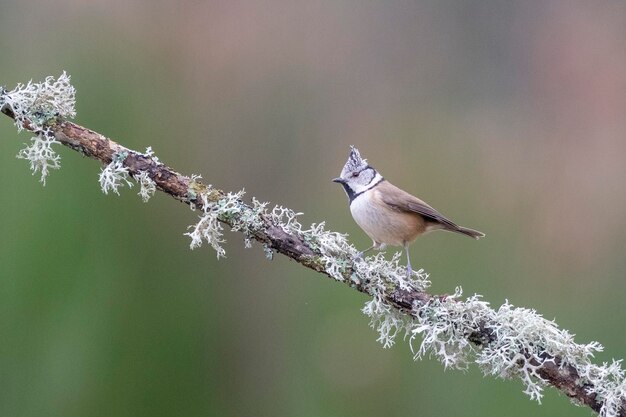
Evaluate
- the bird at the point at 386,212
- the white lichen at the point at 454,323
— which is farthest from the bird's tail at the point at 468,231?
the white lichen at the point at 454,323

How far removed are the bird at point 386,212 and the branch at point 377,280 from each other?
0.58 meters

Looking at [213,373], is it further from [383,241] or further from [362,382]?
[383,241]

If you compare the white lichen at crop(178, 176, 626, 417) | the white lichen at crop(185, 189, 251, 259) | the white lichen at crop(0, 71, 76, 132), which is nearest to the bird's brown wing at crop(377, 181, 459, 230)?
the white lichen at crop(178, 176, 626, 417)

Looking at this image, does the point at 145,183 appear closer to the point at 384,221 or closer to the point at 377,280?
the point at 377,280

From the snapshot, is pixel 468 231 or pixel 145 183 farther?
pixel 468 231

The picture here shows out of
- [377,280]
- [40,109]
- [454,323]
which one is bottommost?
[454,323]

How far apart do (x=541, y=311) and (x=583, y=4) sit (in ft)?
6.20

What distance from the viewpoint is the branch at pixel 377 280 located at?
2.06m

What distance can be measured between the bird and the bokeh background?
1214 mm

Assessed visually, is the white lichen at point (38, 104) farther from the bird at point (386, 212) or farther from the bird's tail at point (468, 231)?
the bird's tail at point (468, 231)

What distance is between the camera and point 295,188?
4.40 metres

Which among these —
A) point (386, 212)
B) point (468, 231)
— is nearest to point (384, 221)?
point (386, 212)

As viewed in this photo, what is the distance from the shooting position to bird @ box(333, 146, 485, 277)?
2801 mm

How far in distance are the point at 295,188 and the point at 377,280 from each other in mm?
2248
